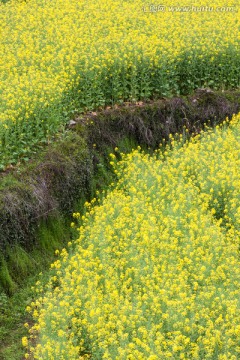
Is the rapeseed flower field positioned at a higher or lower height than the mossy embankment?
higher

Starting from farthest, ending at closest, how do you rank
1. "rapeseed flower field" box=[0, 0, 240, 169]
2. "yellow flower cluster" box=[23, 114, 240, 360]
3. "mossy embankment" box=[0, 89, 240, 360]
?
"rapeseed flower field" box=[0, 0, 240, 169]
"mossy embankment" box=[0, 89, 240, 360]
"yellow flower cluster" box=[23, 114, 240, 360]

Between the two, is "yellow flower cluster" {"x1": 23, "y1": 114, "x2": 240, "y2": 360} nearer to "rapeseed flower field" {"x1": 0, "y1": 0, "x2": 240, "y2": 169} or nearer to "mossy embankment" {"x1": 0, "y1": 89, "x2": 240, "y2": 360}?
"mossy embankment" {"x1": 0, "y1": 89, "x2": 240, "y2": 360}

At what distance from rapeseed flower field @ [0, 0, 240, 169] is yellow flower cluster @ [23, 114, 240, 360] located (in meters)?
1.75

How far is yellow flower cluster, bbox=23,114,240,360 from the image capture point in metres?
7.32

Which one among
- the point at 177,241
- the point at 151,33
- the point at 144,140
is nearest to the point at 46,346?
the point at 177,241

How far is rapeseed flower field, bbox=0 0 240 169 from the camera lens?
37.1 ft

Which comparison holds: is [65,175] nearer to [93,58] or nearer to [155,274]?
[93,58]

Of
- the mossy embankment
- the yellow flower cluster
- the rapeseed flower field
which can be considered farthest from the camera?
the rapeseed flower field

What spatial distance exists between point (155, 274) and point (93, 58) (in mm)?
5831

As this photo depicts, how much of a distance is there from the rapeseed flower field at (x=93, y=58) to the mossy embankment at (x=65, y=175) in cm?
32

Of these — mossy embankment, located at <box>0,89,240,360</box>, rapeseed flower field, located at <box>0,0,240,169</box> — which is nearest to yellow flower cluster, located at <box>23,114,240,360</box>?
mossy embankment, located at <box>0,89,240,360</box>

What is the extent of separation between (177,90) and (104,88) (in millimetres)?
1835

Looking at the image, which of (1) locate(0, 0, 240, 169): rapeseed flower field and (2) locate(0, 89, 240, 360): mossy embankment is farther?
(1) locate(0, 0, 240, 169): rapeseed flower field

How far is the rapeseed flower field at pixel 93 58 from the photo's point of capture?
37.1 ft
